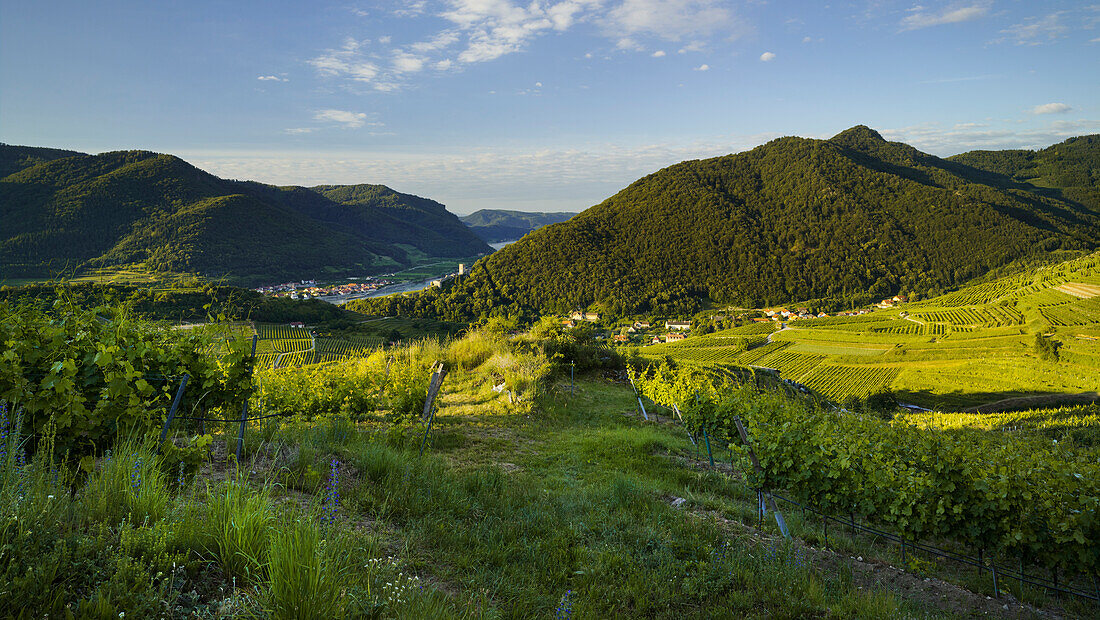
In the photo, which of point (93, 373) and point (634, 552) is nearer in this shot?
point (93, 373)

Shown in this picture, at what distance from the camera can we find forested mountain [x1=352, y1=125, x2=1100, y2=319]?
90750 millimetres

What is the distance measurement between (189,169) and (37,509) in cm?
15343

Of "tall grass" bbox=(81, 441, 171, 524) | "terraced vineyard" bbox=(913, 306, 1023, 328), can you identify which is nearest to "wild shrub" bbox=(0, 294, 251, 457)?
"tall grass" bbox=(81, 441, 171, 524)

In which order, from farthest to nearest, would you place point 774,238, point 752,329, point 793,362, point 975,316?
point 774,238
point 752,329
point 975,316
point 793,362

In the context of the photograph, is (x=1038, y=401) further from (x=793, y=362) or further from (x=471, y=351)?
(x=471, y=351)

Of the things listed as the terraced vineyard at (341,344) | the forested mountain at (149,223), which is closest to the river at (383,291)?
the forested mountain at (149,223)

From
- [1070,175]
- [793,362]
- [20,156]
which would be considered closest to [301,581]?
[793,362]

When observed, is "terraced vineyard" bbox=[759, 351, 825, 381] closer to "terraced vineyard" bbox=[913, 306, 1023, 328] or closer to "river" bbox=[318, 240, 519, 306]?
"terraced vineyard" bbox=[913, 306, 1023, 328]

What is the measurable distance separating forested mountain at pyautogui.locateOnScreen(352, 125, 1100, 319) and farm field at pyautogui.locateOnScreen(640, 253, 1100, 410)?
1714cm

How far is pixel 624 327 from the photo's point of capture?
78.4 meters

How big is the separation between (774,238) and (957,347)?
55565mm

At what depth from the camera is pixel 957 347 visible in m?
57.2

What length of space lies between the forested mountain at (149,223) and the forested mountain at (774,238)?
48396mm

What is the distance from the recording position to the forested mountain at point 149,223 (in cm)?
7825
